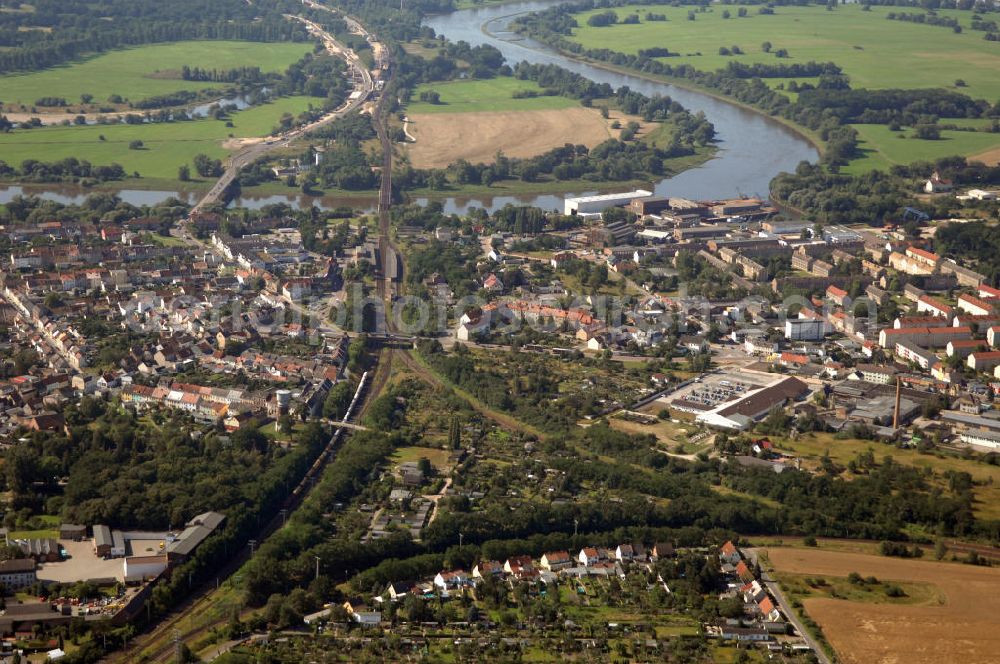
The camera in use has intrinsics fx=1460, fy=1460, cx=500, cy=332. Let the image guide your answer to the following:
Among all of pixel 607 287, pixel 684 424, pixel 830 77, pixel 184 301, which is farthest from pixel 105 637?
pixel 830 77

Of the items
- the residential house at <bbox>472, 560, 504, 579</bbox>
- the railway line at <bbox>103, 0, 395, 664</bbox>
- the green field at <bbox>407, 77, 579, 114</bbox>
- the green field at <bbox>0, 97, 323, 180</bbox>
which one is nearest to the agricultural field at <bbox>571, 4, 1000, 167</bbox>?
the green field at <bbox>407, 77, 579, 114</bbox>

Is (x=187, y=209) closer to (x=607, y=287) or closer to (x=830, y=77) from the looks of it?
(x=607, y=287)

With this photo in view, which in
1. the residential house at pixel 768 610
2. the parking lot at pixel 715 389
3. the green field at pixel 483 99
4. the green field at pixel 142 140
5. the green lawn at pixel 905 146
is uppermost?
the green lawn at pixel 905 146

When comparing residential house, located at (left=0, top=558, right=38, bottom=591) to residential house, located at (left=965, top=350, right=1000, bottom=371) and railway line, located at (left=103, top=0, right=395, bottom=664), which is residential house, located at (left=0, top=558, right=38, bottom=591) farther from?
residential house, located at (left=965, top=350, right=1000, bottom=371)

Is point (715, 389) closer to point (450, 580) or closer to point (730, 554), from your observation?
point (730, 554)

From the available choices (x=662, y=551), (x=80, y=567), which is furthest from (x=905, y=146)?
(x=80, y=567)

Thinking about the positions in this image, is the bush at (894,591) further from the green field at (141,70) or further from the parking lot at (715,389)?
the green field at (141,70)

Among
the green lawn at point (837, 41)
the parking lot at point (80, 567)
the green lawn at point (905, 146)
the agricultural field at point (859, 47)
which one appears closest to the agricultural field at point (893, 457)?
the parking lot at point (80, 567)
